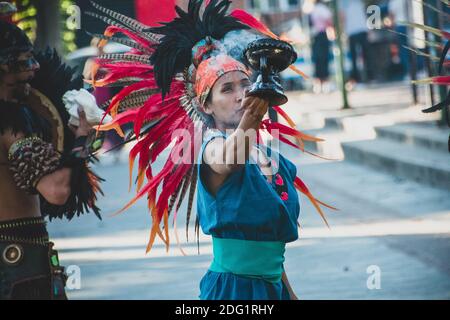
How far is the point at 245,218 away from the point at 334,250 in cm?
369

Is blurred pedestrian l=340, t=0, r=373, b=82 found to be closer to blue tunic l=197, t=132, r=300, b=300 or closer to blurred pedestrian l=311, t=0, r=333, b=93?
blurred pedestrian l=311, t=0, r=333, b=93

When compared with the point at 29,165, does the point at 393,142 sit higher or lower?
higher

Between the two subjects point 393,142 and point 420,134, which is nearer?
point 420,134

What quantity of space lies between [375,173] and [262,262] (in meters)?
6.40

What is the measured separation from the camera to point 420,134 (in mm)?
9383

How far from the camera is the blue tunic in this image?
10.4ft

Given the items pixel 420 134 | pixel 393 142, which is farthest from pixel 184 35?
pixel 393 142

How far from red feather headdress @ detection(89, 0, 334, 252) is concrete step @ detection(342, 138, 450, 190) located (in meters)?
4.44

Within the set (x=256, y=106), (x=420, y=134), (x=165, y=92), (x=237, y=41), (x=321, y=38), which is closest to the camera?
(x=256, y=106)

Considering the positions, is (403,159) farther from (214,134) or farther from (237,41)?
(214,134)

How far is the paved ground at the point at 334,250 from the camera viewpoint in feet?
19.1

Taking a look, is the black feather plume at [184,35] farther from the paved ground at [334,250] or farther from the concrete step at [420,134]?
the concrete step at [420,134]

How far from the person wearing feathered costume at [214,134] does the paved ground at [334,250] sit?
221 cm
